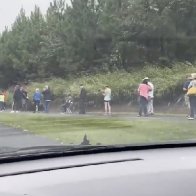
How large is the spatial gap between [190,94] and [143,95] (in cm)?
→ 119

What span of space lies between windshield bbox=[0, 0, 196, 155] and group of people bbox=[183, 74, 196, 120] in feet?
0.12

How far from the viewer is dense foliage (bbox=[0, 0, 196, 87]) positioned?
19.6 ft

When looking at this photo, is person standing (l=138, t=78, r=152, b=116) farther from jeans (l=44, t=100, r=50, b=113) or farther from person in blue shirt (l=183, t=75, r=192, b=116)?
jeans (l=44, t=100, r=50, b=113)

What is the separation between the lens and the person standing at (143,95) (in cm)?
642

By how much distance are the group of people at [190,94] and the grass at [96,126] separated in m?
0.41

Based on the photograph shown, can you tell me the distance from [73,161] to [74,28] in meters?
4.23

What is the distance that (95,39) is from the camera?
6.46 metres

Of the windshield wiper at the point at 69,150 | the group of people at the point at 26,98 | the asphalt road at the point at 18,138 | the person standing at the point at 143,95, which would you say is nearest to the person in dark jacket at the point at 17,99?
the group of people at the point at 26,98

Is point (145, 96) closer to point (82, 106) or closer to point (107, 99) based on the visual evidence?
point (107, 99)

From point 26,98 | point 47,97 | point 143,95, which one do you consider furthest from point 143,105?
point 26,98

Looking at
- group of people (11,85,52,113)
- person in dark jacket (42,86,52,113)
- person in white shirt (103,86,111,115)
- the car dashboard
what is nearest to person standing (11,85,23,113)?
group of people (11,85,52,113)

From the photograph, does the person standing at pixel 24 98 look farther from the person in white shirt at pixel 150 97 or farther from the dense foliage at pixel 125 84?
the person in white shirt at pixel 150 97

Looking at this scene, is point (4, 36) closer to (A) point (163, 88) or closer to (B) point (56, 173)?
(A) point (163, 88)

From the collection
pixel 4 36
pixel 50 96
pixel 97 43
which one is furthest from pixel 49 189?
pixel 97 43
